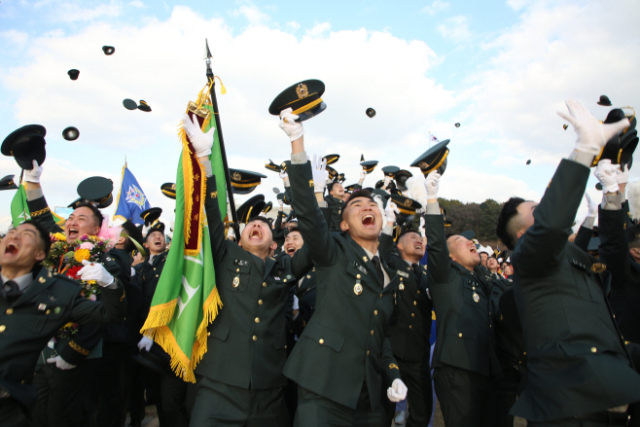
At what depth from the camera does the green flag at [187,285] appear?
3482mm

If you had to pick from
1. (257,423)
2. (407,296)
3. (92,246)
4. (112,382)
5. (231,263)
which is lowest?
(112,382)

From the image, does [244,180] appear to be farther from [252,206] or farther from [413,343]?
[413,343]

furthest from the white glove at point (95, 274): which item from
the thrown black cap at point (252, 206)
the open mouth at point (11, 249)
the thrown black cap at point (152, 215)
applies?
the thrown black cap at point (152, 215)

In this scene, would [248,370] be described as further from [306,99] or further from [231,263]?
[306,99]

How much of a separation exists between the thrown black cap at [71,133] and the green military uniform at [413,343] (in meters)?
6.58

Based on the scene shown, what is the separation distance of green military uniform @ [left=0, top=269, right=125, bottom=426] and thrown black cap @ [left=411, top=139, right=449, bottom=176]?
3.20 meters

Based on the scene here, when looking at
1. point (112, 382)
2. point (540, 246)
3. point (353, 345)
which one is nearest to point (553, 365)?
point (540, 246)

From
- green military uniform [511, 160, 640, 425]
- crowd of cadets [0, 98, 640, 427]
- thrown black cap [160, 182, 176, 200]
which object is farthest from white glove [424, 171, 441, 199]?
thrown black cap [160, 182, 176, 200]

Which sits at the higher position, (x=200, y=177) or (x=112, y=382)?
(x=200, y=177)

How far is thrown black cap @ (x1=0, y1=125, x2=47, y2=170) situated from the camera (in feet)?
15.0

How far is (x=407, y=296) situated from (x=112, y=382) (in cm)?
400

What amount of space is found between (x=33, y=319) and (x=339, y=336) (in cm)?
246

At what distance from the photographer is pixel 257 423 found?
3303mm

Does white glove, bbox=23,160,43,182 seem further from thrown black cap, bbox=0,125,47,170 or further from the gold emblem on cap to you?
the gold emblem on cap
